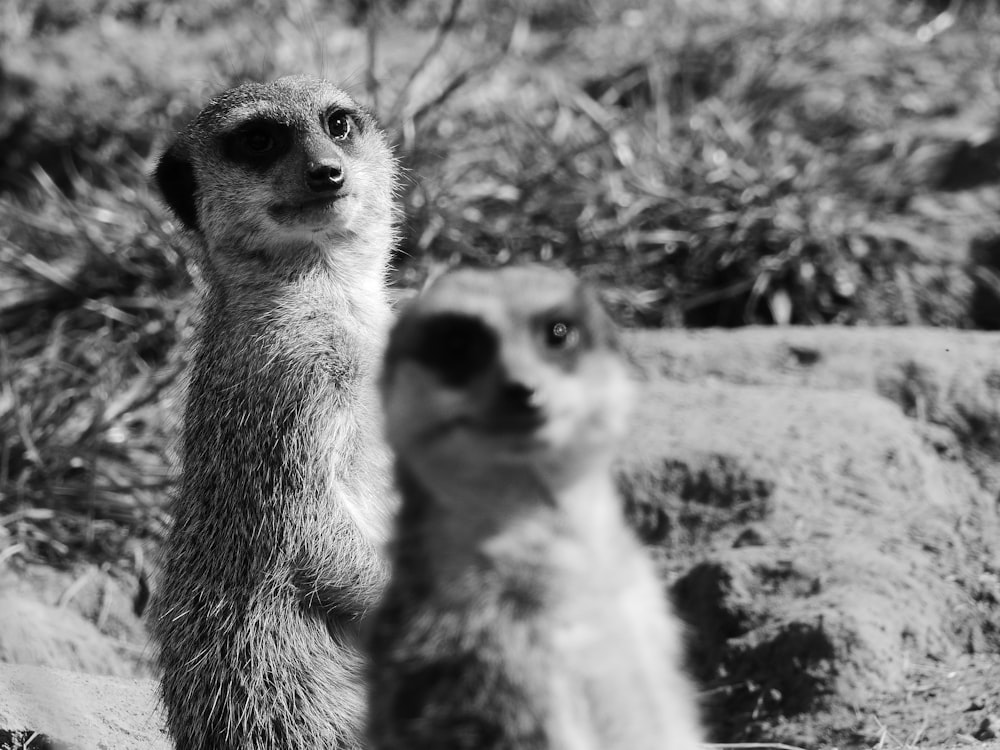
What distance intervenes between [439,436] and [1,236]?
4.43 meters

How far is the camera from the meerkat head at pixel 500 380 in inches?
76.9

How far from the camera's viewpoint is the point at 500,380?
1.95 metres

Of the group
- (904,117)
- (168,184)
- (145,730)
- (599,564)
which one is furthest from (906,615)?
(904,117)

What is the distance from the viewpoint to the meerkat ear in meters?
3.67

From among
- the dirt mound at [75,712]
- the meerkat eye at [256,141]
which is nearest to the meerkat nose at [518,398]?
the dirt mound at [75,712]

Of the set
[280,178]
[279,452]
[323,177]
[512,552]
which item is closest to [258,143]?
[280,178]

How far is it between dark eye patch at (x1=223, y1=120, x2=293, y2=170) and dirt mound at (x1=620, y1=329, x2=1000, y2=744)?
1409 mm

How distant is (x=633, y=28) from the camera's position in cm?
729

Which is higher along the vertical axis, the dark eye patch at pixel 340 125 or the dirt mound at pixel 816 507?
the dark eye patch at pixel 340 125

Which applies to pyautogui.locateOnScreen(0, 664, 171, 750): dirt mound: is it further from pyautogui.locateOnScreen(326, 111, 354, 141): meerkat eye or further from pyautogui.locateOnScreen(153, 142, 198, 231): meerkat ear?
pyautogui.locateOnScreen(326, 111, 354, 141): meerkat eye

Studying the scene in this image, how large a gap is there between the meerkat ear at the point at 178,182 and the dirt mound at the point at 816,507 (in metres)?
1.49

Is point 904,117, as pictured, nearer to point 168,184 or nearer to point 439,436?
point 168,184

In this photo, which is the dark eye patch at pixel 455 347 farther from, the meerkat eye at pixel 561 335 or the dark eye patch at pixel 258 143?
the dark eye patch at pixel 258 143

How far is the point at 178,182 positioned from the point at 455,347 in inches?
75.8
